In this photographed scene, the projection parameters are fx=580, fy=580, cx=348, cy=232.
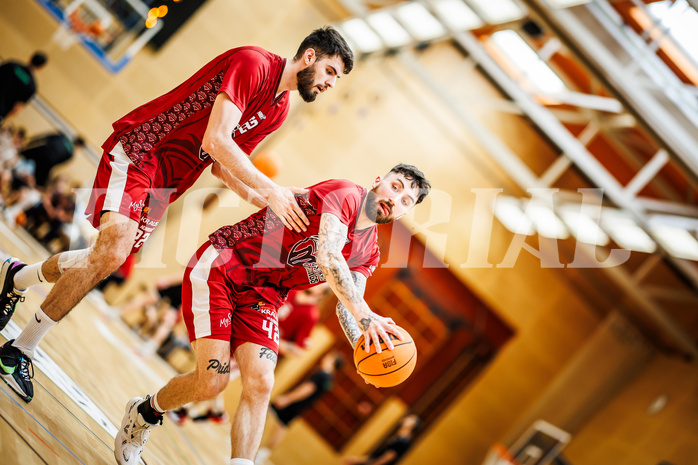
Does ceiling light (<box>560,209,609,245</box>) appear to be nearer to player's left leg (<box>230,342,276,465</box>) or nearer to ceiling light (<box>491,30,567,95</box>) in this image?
ceiling light (<box>491,30,567,95</box>)

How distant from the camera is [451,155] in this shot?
38.3 ft

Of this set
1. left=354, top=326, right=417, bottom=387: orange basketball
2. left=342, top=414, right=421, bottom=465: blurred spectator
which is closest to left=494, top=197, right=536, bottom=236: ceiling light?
left=342, top=414, right=421, bottom=465: blurred spectator

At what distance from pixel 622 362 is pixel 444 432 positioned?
397cm

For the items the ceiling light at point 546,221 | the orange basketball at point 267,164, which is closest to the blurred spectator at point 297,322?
the orange basketball at point 267,164

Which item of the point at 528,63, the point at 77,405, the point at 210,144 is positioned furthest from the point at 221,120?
the point at 528,63

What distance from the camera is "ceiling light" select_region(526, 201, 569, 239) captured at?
1055 centimetres

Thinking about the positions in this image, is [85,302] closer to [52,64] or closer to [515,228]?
[52,64]

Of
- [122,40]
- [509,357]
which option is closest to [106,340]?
[122,40]

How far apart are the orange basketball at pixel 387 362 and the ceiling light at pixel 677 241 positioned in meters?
7.21

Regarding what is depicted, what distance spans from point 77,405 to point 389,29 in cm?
910

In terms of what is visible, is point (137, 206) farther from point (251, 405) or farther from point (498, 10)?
point (498, 10)

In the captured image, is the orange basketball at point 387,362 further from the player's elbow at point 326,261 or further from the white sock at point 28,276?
the white sock at point 28,276

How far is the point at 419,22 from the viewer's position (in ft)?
33.3

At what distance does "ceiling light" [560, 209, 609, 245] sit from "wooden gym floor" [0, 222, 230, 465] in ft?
22.9
